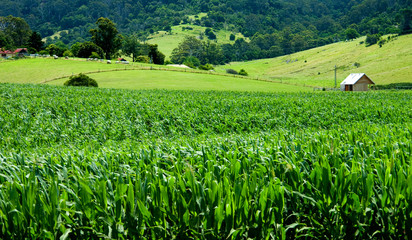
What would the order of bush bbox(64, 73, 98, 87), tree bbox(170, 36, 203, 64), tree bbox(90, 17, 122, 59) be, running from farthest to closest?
1. tree bbox(170, 36, 203, 64)
2. tree bbox(90, 17, 122, 59)
3. bush bbox(64, 73, 98, 87)

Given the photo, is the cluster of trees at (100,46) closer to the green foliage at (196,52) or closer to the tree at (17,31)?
the tree at (17,31)

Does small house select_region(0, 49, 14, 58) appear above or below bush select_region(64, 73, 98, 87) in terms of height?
above

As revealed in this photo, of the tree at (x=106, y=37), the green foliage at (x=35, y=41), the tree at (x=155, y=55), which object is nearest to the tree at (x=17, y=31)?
the green foliage at (x=35, y=41)

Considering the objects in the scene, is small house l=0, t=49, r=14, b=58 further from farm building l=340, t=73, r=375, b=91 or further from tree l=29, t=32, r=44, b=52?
farm building l=340, t=73, r=375, b=91

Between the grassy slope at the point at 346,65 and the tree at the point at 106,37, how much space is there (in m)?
65.8

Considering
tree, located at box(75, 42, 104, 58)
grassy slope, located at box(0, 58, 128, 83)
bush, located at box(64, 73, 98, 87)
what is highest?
tree, located at box(75, 42, 104, 58)

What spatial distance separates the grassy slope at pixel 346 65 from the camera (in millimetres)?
112000

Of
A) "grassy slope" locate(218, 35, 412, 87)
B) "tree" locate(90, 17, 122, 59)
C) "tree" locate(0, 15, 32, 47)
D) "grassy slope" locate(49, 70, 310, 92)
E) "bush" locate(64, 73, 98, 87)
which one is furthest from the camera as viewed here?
"tree" locate(0, 15, 32, 47)

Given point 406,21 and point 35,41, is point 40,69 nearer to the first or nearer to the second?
point 35,41

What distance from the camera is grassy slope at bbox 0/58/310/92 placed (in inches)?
2677

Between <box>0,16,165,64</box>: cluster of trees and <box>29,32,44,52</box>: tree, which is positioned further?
<box>29,32,44,52</box>: tree

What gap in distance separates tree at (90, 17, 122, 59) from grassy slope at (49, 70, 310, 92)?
53.9 metres

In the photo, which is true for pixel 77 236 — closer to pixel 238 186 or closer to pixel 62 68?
pixel 238 186

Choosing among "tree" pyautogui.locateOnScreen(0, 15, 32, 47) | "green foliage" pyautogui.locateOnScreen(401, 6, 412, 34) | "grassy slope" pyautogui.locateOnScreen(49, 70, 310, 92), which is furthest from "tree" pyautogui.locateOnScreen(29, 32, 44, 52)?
"green foliage" pyautogui.locateOnScreen(401, 6, 412, 34)
